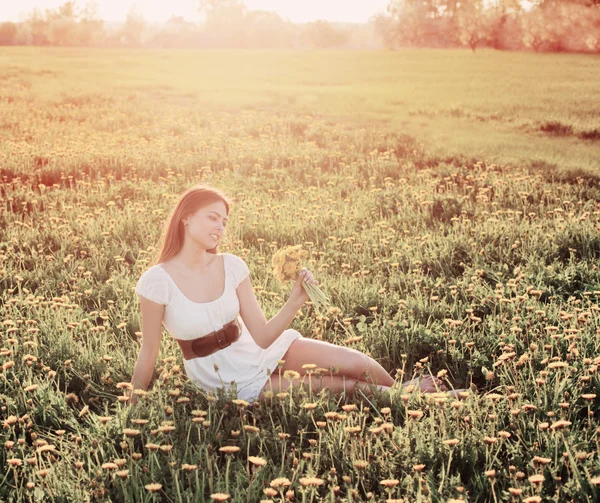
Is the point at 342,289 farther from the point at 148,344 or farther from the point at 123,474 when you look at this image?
the point at 123,474

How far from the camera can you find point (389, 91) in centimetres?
1703

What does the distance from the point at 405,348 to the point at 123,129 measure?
871cm

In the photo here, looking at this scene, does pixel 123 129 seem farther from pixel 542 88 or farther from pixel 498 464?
pixel 498 464

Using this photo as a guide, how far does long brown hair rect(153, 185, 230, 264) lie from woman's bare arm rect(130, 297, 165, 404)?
0.26 metres

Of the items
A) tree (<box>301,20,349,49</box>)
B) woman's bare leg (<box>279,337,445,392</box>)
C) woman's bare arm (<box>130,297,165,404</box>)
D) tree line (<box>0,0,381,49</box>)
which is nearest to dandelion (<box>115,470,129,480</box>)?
woman's bare arm (<box>130,297,165,404</box>)

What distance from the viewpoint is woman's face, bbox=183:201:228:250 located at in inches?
129

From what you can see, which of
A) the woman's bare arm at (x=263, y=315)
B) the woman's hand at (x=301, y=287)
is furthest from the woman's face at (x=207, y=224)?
the woman's hand at (x=301, y=287)

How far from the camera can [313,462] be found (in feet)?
8.71

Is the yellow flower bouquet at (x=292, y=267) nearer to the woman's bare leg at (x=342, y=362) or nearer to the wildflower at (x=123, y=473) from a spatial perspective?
the woman's bare leg at (x=342, y=362)

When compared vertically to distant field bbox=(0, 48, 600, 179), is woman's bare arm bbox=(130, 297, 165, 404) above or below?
below

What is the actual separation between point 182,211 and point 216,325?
575mm

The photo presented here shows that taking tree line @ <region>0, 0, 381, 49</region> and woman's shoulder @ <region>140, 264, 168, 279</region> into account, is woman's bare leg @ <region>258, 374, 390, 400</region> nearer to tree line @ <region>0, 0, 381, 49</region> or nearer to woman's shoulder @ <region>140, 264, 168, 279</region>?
woman's shoulder @ <region>140, 264, 168, 279</region>

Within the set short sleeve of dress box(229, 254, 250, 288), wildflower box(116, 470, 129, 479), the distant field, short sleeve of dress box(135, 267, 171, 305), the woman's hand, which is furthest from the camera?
the distant field

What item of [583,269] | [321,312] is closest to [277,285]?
[321,312]
